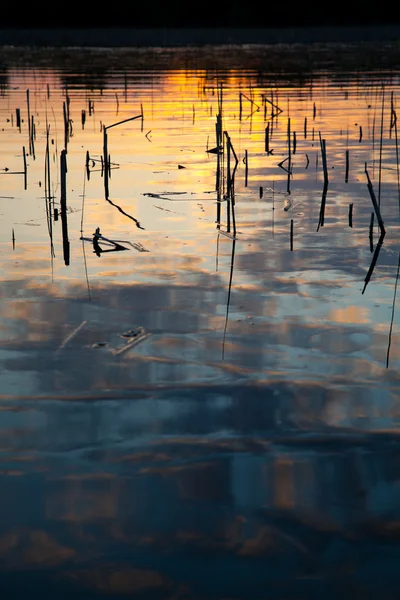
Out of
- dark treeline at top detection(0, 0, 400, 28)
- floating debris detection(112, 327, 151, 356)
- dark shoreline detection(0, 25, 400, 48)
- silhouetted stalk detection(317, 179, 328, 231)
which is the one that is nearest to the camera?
floating debris detection(112, 327, 151, 356)

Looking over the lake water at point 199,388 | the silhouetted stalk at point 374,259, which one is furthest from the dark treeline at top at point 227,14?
the silhouetted stalk at point 374,259

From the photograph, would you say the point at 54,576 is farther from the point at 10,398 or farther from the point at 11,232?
the point at 11,232

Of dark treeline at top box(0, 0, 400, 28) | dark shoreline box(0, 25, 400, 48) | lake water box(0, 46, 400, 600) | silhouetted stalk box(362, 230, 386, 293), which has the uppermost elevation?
dark treeline at top box(0, 0, 400, 28)

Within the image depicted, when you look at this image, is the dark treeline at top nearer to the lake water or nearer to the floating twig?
the lake water

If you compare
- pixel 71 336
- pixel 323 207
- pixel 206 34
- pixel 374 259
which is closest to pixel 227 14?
pixel 206 34

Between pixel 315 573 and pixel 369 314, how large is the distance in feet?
10.3

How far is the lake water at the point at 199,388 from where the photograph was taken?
369 centimetres

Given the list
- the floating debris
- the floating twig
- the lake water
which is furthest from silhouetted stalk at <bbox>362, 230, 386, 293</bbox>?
the floating twig

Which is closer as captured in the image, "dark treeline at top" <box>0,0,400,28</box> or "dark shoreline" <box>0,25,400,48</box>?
"dark shoreline" <box>0,25,400,48</box>

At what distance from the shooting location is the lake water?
12.1ft

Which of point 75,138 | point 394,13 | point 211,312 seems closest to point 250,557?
point 211,312

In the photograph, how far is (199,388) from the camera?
5262mm

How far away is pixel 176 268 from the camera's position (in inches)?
310

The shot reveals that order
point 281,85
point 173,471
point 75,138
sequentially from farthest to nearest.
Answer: point 281,85, point 75,138, point 173,471
